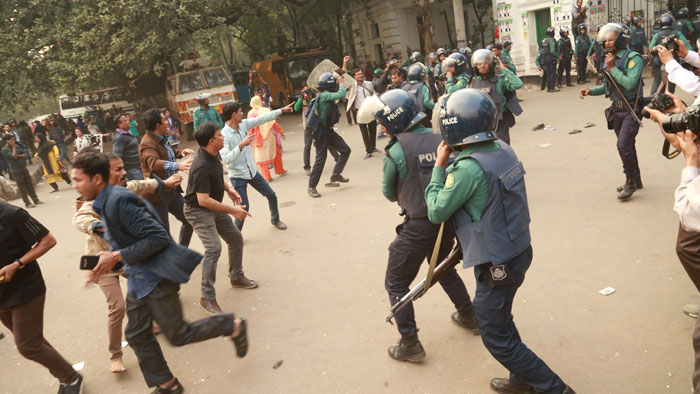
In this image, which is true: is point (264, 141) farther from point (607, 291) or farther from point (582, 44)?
point (582, 44)

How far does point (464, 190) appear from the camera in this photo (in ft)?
8.02

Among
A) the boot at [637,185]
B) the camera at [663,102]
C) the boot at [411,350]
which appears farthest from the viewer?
the boot at [637,185]

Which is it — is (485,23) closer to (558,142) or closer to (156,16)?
(156,16)

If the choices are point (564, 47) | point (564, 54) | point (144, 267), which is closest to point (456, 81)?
point (144, 267)

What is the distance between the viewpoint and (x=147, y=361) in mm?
3350

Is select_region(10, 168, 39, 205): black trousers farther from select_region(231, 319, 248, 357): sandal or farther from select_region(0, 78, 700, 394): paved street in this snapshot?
select_region(231, 319, 248, 357): sandal

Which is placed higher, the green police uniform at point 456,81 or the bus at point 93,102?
the bus at point 93,102

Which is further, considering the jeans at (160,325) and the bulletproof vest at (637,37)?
the bulletproof vest at (637,37)

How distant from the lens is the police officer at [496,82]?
245 inches

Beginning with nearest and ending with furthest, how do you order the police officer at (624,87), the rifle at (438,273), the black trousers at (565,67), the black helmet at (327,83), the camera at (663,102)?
the camera at (663,102) < the rifle at (438,273) < the police officer at (624,87) < the black helmet at (327,83) < the black trousers at (565,67)

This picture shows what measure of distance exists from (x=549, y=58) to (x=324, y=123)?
919 cm

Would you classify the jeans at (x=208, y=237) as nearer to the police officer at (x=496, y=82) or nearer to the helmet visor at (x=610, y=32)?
the police officer at (x=496, y=82)

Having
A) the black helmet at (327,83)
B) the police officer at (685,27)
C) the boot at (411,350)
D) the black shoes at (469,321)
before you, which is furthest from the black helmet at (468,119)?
the police officer at (685,27)

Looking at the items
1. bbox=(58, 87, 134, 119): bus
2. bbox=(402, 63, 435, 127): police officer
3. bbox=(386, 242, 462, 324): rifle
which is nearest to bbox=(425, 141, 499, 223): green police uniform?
bbox=(386, 242, 462, 324): rifle
